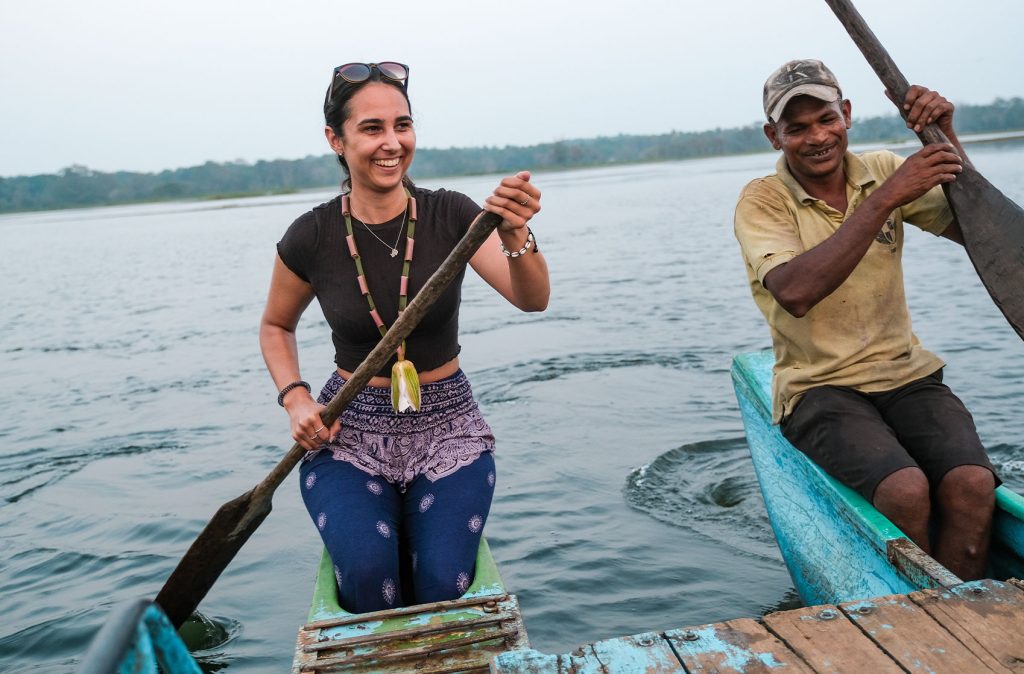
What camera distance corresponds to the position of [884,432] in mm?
3309

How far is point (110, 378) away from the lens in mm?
10516

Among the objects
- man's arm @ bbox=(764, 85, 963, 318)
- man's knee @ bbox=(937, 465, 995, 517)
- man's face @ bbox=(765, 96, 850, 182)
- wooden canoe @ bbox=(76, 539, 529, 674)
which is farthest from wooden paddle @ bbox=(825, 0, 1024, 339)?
wooden canoe @ bbox=(76, 539, 529, 674)

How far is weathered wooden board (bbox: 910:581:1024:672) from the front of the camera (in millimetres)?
2131

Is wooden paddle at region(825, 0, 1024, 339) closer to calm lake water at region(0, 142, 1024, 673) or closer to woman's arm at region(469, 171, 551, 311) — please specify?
woman's arm at region(469, 171, 551, 311)

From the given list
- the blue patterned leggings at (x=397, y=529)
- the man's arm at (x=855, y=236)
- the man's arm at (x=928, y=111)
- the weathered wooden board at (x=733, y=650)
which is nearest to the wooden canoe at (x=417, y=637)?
the blue patterned leggings at (x=397, y=529)

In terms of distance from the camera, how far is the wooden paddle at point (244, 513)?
309 centimetres

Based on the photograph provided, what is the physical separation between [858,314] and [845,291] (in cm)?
10

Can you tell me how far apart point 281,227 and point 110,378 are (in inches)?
1070

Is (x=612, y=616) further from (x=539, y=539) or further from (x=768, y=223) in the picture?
(x=768, y=223)

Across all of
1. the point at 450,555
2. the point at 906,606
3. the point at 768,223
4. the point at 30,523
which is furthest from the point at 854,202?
the point at 30,523

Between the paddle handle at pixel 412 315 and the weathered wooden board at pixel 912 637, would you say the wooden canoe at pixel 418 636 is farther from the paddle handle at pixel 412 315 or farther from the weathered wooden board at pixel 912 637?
the weathered wooden board at pixel 912 637

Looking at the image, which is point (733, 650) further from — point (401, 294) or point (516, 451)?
point (516, 451)

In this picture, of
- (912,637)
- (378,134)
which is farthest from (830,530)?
(378,134)

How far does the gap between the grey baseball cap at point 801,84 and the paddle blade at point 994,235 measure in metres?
0.54
